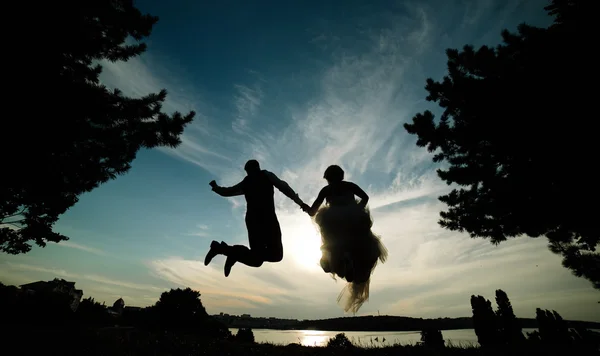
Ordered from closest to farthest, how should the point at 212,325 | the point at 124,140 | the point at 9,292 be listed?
the point at 124,140 → the point at 9,292 → the point at 212,325

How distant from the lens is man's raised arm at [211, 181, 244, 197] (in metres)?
3.54

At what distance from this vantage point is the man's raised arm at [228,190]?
354 centimetres

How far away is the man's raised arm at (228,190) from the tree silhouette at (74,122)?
8.06 ft

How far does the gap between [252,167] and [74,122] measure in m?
2.98

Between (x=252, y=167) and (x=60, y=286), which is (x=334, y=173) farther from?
(x=60, y=286)

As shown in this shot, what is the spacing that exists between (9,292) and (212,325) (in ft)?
51.6

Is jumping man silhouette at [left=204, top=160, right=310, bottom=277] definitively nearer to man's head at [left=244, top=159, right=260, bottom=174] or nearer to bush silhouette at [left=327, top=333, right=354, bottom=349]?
man's head at [left=244, top=159, right=260, bottom=174]

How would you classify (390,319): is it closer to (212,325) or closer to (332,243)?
(212,325)

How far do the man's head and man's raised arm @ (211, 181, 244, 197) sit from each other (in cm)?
23

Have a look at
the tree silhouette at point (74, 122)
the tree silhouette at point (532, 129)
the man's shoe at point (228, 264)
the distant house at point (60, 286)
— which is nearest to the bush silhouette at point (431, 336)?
the tree silhouette at point (532, 129)

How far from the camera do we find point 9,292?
663 inches

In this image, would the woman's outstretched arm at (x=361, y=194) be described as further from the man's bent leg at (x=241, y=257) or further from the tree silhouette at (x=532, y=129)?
the tree silhouette at (x=532, y=129)

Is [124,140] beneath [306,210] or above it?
above

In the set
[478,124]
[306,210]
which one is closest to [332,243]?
[306,210]
